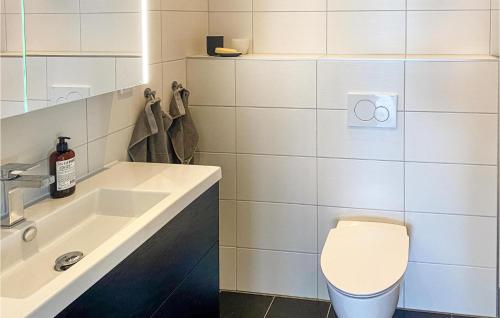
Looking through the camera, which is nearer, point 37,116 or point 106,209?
point 37,116

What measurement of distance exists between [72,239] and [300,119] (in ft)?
4.41

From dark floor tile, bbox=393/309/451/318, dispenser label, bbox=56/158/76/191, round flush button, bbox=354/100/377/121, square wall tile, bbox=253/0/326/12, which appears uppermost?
square wall tile, bbox=253/0/326/12

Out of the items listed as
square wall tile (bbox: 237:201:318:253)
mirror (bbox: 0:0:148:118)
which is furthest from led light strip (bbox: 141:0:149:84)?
square wall tile (bbox: 237:201:318:253)

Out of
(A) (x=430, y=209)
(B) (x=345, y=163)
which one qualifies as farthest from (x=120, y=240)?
(A) (x=430, y=209)

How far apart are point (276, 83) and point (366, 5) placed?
0.59 m

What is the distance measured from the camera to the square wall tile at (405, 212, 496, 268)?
106 inches

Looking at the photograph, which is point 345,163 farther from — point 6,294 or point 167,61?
point 6,294

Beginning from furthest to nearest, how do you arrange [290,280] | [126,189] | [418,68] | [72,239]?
[290,280], [418,68], [126,189], [72,239]

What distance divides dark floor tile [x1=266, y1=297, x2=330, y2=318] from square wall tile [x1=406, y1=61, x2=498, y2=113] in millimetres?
1039

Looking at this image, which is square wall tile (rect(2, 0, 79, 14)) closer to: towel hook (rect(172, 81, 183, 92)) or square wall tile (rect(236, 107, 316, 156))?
towel hook (rect(172, 81, 183, 92))

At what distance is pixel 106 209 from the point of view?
77.3 inches

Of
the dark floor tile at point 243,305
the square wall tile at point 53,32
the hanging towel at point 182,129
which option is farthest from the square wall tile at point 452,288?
the square wall tile at point 53,32

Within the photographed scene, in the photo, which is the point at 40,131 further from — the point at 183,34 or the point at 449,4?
the point at 449,4

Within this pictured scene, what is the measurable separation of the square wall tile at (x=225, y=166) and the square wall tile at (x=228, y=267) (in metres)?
0.28
